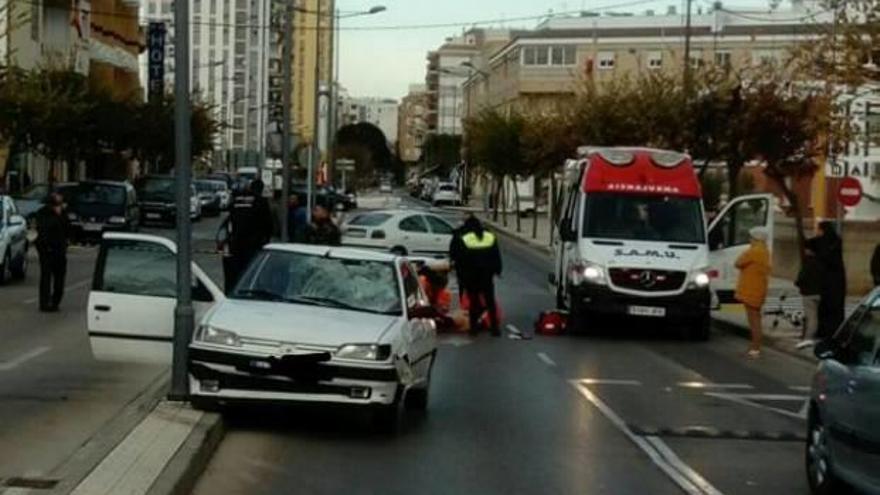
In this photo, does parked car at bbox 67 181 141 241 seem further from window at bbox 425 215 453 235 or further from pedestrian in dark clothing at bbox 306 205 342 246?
pedestrian in dark clothing at bbox 306 205 342 246

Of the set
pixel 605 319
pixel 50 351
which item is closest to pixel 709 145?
pixel 605 319

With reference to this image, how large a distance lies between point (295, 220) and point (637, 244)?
28.4 ft

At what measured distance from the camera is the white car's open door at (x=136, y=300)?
595 inches

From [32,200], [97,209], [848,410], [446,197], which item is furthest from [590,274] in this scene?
[446,197]

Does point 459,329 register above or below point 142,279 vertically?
below

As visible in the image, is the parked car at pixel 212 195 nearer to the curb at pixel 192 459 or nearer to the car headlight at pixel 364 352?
the car headlight at pixel 364 352

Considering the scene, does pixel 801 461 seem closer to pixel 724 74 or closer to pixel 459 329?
pixel 459 329

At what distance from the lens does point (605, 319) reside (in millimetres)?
27500

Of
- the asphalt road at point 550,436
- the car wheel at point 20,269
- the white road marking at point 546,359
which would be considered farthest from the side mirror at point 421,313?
the car wheel at point 20,269

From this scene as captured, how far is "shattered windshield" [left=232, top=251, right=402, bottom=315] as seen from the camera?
14.3m

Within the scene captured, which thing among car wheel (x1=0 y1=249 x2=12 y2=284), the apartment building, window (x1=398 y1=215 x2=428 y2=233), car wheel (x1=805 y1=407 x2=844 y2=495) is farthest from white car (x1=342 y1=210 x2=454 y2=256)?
the apartment building

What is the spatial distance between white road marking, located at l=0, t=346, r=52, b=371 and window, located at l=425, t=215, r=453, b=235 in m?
22.3

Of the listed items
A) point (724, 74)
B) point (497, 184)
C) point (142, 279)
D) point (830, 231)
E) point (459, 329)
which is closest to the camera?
point (142, 279)

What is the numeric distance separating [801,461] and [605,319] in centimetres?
1452
